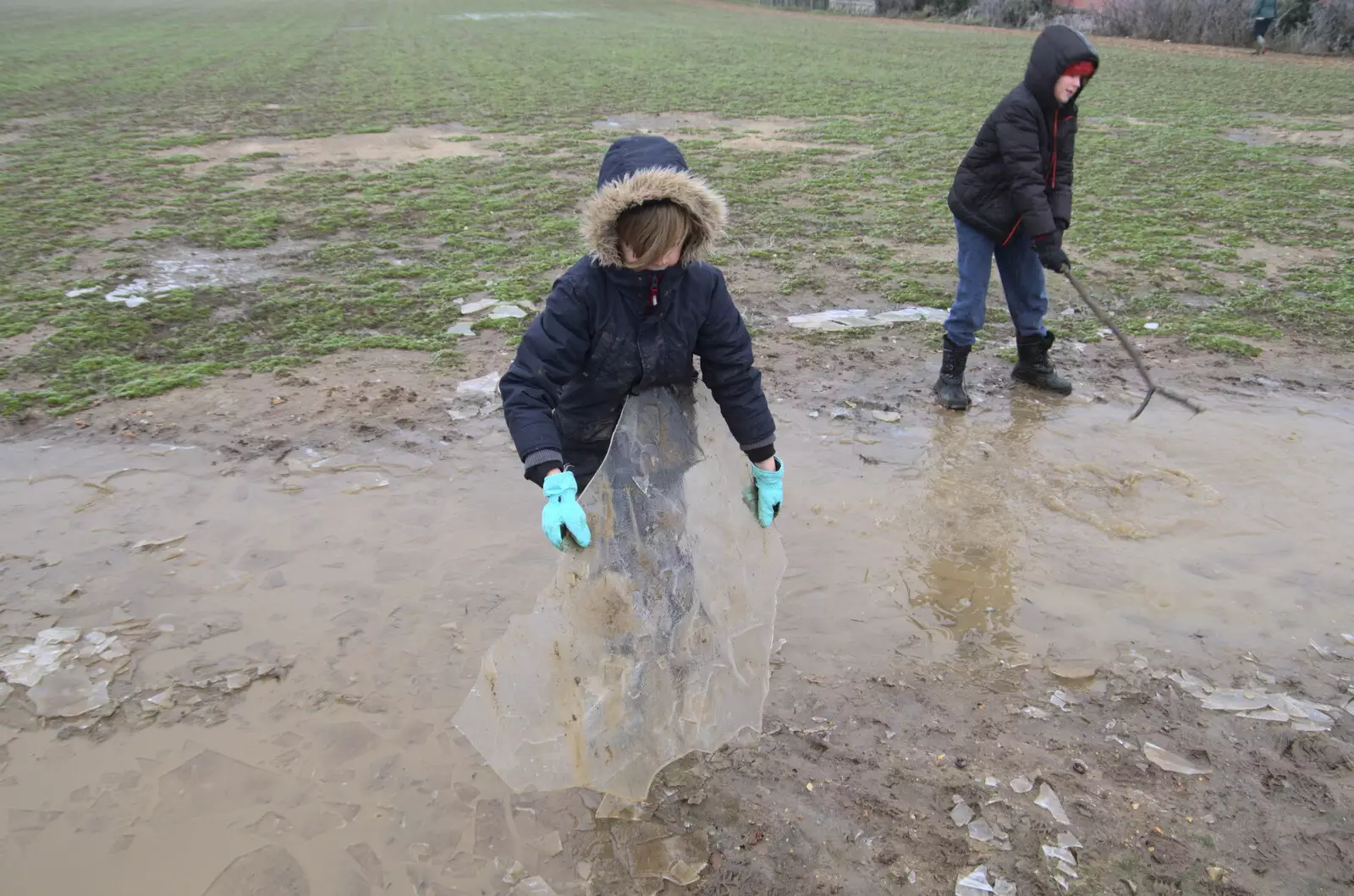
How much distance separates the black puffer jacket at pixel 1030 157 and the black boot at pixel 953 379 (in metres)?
0.60

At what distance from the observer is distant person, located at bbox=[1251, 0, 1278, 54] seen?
20.5 meters

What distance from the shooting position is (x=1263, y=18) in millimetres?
20625

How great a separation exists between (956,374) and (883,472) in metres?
0.94

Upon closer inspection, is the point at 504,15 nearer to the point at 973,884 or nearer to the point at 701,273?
the point at 701,273

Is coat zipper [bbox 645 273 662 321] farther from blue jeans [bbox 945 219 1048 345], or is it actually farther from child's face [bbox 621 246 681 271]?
blue jeans [bbox 945 219 1048 345]

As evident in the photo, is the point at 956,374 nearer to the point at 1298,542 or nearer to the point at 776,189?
the point at 1298,542

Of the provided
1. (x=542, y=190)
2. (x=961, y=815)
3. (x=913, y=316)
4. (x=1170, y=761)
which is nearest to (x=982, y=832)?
(x=961, y=815)

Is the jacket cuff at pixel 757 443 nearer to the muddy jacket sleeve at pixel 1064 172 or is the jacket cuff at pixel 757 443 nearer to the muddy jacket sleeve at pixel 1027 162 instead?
the muddy jacket sleeve at pixel 1027 162

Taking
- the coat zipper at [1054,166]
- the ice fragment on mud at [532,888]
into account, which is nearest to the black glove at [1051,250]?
the coat zipper at [1054,166]

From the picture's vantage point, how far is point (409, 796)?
273cm

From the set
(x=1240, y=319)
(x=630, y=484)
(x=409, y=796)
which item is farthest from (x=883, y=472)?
(x=1240, y=319)

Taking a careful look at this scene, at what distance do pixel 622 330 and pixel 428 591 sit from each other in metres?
1.62

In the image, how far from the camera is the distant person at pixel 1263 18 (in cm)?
2050

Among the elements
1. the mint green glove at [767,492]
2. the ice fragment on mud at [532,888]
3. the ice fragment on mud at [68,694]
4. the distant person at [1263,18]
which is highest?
the distant person at [1263,18]
